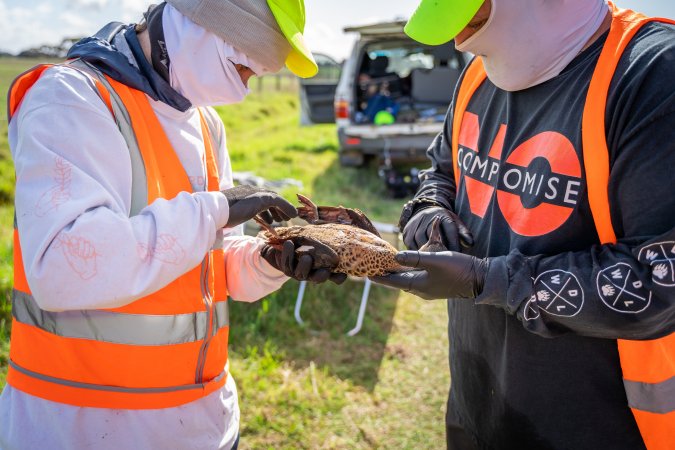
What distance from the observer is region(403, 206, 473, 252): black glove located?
2.01m

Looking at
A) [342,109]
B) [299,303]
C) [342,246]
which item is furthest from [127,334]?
[342,109]

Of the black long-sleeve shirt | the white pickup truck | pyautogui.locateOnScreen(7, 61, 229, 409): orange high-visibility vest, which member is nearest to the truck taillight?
the white pickup truck

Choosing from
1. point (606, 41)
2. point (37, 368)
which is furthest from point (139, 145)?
point (606, 41)

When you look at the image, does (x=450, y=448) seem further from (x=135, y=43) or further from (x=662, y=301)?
(x=135, y=43)

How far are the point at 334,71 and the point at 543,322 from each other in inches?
518

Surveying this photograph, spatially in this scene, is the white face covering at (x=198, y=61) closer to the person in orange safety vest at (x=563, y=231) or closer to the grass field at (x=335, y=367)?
the person in orange safety vest at (x=563, y=231)

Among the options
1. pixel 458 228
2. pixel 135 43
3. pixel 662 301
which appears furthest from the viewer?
pixel 458 228

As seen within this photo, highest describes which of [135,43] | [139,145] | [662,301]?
[135,43]

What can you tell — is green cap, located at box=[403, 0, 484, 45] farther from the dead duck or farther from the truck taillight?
the truck taillight

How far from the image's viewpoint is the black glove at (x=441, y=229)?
201 cm

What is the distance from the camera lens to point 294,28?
1941 millimetres

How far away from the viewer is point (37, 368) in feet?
5.23

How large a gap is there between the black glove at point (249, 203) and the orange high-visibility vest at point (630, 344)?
3.39 feet

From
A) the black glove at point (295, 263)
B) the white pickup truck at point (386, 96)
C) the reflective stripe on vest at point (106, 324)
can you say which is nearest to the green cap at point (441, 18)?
the black glove at point (295, 263)
